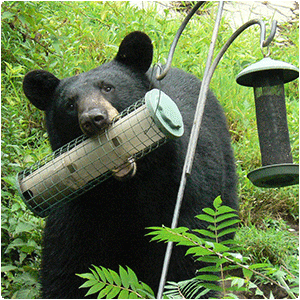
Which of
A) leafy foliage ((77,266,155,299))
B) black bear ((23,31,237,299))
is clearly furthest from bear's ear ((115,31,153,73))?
leafy foliage ((77,266,155,299))

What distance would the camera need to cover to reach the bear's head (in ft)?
10.2

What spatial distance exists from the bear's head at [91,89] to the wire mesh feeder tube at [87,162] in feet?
0.75

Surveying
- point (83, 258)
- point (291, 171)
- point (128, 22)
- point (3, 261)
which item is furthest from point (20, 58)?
point (291, 171)

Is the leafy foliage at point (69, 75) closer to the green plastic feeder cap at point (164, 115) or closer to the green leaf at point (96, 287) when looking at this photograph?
the green plastic feeder cap at point (164, 115)

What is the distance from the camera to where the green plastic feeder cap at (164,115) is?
2.25 m

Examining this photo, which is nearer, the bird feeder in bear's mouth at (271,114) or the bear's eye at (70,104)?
the bird feeder in bear's mouth at (271,114)

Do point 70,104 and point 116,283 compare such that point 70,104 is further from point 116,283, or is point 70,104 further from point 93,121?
point 116,283

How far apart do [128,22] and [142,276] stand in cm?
376

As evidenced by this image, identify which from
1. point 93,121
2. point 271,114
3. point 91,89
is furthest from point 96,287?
point 91,89

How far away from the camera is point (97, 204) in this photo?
341cm

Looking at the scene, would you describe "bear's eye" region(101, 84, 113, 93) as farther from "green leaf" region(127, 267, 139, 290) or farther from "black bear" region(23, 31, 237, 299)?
"green leaf" region(127, 267, 139, 290)

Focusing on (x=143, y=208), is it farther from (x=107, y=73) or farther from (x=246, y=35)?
(x=246, y=35)

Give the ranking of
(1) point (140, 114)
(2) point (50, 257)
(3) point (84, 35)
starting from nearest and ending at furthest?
(1) point (140, 114) → (2) point (50, 257) → (3) point (84, 35)

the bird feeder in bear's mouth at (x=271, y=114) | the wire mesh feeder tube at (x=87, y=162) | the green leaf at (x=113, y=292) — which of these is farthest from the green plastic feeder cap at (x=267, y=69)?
the green leaf at (x=113, y=292)
